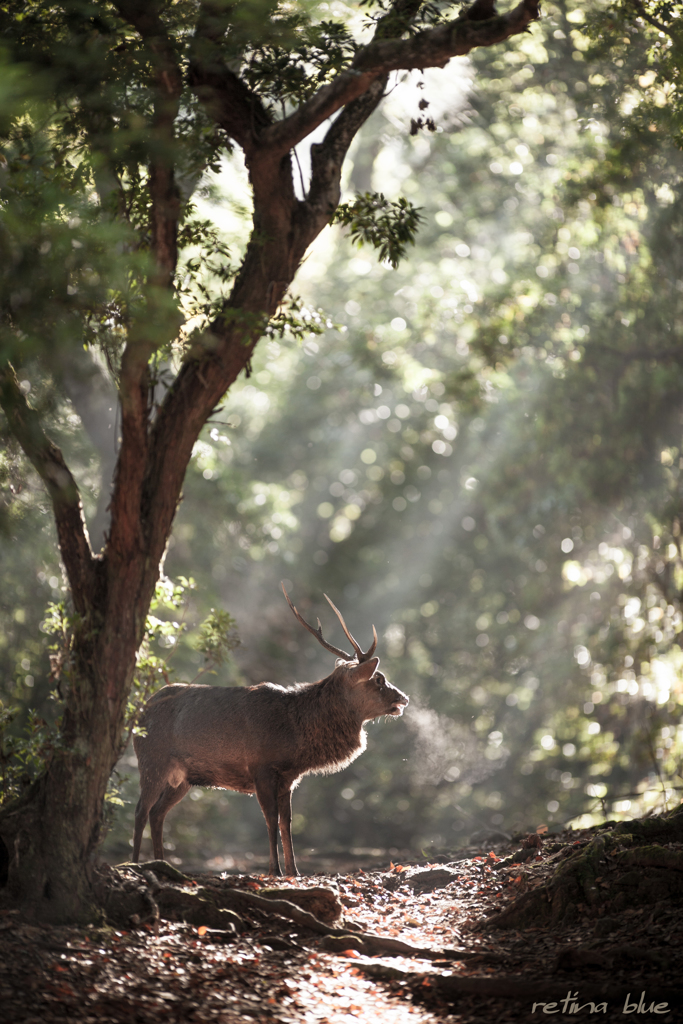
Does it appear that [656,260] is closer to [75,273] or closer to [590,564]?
[590,564]

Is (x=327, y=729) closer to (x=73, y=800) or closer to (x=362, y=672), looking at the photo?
(x=362, y=672)

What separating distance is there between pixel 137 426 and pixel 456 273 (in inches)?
689

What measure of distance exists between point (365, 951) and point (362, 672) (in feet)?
9.23

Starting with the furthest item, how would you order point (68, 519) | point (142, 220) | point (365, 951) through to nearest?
1. point (142, 220)
2. point (68, 519)
3. point (365, 951)

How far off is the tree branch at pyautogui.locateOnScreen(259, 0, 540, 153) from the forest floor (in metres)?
5.68

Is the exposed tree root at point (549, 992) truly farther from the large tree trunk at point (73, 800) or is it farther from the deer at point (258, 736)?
the deer at point (258, 736)

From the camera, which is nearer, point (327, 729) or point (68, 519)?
point (68, 519)

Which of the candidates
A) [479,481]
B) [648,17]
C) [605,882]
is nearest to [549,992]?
[605,882]

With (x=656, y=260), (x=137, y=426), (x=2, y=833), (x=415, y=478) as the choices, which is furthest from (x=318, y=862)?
(x=415, y=478)

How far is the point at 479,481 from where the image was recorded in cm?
2248

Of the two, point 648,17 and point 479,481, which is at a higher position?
point 479,481

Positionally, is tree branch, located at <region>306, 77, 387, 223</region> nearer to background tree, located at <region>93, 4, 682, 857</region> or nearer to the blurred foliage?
the blurred foliage

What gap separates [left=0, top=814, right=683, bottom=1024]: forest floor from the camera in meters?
4.80

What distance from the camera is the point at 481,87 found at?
17.7 meters
